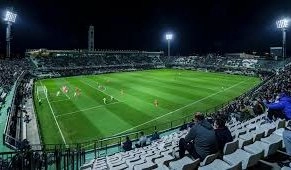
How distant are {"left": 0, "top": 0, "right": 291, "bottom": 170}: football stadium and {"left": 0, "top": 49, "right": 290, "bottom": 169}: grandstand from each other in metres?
0.06

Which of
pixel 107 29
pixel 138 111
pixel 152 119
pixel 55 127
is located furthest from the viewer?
pixel 107 29

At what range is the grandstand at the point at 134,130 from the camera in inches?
296

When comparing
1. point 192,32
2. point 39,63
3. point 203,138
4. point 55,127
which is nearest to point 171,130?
point 55,127

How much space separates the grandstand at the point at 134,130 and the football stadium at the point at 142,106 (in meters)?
0.06

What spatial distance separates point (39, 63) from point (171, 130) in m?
65.1

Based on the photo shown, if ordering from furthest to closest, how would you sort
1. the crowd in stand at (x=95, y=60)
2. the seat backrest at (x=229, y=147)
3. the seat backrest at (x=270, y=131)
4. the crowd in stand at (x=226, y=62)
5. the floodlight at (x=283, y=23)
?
1. the crowd in stand at (x=95, y=60)
2. the crowd in stand at (x=226, y=62)
3. the floodlight at (x=283, y=23)
4. the seat backrest at (x=270, y=131)
5. the seat backrest at (x=229, y=147)

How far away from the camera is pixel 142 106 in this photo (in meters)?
34.9

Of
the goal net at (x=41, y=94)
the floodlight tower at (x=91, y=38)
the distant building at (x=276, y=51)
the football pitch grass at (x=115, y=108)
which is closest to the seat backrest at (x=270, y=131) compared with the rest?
the football pitch grass at (x=115, y=108)

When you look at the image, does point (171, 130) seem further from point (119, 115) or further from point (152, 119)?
point (119, 115)

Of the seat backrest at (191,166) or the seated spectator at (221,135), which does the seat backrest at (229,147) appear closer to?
the seated spectator at (221,135)

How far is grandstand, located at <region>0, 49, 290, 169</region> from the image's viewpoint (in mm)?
7508

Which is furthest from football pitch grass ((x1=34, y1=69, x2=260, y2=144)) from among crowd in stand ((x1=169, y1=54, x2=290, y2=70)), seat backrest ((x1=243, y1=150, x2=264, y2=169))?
crowd in stand ((x1=169, y1=54, x2=290, y2=70))

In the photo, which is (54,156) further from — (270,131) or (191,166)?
(270,131)

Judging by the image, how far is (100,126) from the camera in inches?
1063
